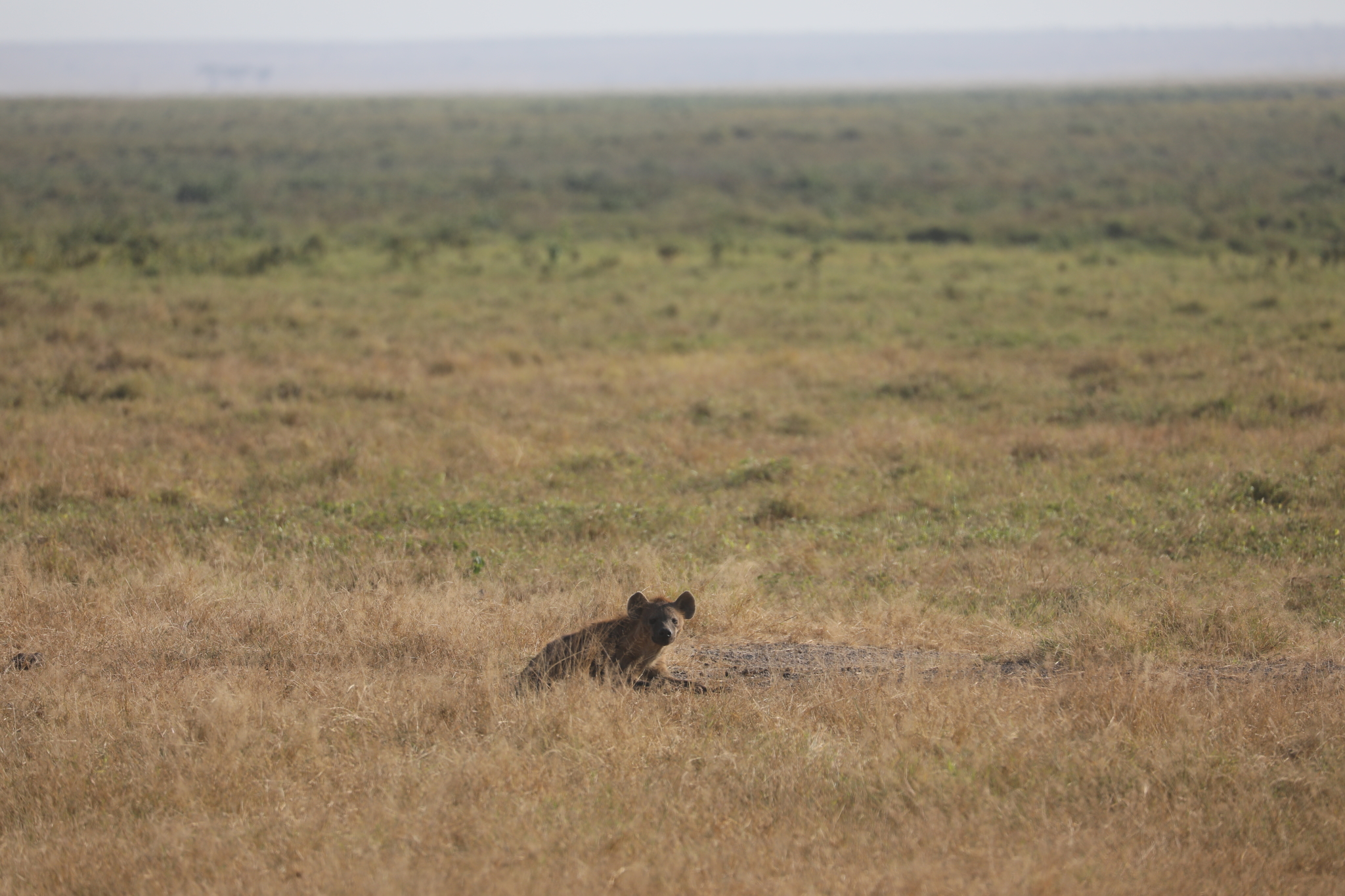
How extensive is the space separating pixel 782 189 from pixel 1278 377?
2785 cm

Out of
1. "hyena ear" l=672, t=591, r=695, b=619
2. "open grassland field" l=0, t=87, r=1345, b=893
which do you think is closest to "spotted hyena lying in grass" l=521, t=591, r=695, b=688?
"hyena ear" l=672, t=591, r=695, b=619

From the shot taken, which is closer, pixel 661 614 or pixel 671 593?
pixel 661 614

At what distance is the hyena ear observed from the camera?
5184 millimetres

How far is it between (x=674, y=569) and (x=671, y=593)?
53cm

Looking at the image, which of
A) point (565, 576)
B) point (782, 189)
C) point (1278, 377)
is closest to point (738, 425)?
point (565, 576)

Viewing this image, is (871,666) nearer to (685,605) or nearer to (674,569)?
(685,605)

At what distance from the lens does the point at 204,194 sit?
115 feet

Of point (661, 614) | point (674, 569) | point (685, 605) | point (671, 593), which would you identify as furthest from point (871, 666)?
point (674, 569)

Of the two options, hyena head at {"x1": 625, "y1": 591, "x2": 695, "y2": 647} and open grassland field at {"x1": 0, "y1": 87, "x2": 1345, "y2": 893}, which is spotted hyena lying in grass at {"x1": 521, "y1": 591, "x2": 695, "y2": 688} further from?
open grassland field at {"x1": 0, "y1": 87, "x2": 1345, "y2": 893}

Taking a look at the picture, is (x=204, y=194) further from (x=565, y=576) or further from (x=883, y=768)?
(x=883, y=768)

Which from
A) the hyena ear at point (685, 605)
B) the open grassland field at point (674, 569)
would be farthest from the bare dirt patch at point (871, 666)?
the hyena ear at point (685, 605)

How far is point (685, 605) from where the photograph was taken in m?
5.21

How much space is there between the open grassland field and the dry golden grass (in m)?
0.03

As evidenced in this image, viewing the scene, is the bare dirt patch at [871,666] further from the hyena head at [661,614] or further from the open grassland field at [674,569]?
the hyena head at [661,614]
